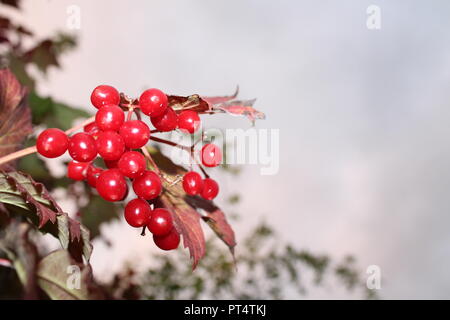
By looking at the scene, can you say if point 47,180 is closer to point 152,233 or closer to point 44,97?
point 44,97

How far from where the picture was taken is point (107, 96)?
640mm

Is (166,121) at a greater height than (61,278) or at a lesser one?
greater

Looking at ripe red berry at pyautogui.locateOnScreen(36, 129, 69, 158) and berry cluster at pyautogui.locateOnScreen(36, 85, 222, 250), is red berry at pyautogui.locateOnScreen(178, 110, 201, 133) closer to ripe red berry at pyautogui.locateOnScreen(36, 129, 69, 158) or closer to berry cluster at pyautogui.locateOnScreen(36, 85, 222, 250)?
berry cluster at pyautogui.locateOnScreen(36, 85, 222, 250)

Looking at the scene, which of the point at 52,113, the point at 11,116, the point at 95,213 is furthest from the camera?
the point at 95,213

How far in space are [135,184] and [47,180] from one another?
825mm

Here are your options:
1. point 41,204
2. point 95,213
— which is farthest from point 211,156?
point 95,213

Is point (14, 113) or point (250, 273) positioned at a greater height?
point (14, 113)

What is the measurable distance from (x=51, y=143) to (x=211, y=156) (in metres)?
0.24

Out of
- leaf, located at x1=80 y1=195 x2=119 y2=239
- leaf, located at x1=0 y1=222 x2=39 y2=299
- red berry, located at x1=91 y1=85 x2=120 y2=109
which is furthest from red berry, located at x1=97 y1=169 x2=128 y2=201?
leaf, located at x1=80 y1=195 x2=119 y2=239

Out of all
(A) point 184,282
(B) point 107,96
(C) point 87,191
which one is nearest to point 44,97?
(C) point 87,191

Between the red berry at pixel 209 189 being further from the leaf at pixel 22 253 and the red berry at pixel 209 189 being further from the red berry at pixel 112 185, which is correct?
the leaf at pixel 22 253

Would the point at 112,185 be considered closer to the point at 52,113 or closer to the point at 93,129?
the point at 93,129

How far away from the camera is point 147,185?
652 millimetres

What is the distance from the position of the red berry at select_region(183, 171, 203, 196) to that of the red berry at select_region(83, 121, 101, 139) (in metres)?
0.16
